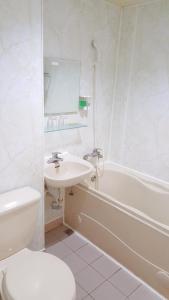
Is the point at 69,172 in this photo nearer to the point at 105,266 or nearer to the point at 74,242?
the point at 74,242

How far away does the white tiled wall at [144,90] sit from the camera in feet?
6.45

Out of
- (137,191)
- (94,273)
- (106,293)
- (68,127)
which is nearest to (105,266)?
(94,273)

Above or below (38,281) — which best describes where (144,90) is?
above

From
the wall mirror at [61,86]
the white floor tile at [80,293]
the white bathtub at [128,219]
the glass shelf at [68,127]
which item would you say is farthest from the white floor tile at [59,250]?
the wall mirror at [61,86]

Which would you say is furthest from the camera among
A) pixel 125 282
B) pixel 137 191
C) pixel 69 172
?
pixel 137 191

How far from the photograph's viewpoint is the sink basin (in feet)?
5.48

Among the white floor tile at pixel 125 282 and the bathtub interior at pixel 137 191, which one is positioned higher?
the bathtub interior at pixel 137 191

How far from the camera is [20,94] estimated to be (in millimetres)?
1359

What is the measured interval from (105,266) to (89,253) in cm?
19

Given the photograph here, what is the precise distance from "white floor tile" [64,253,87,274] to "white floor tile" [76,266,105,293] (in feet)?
0.14

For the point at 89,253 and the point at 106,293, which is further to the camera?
the point at 89,253

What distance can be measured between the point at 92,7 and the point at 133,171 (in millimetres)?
1645

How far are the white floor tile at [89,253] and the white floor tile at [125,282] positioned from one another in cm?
24

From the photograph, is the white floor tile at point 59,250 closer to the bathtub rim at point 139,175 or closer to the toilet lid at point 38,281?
the toilet lid at point 38,281
